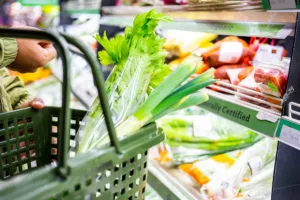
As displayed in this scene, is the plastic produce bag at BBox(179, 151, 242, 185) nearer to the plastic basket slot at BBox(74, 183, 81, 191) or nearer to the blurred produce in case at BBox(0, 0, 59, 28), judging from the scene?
the plastic basket slot at BBox(74, 183, 81, 191)

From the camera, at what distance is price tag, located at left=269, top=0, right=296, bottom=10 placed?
1098 millimetres

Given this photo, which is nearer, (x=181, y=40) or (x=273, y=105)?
(x=273, y=105)

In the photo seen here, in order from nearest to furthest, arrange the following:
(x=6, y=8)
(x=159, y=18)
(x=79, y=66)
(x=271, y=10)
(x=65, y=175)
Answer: (x=65, y=175)
(x=159, y=18)
(x=271, y=10)
(x=79, y=66)
(x=6, y=8)

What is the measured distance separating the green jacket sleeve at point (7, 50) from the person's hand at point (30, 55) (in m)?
0.02

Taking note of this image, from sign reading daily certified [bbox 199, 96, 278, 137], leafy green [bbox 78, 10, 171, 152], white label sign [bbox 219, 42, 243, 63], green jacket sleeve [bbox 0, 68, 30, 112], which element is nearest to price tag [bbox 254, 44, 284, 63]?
white label sign [bbox 219, 42, 243, 63]

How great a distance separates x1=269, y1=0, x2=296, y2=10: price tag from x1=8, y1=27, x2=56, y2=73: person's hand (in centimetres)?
78

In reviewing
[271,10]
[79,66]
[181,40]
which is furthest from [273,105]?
[79,66]

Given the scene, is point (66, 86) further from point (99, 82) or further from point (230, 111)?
point (230, 111)

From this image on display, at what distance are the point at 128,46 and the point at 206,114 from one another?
1.18 m

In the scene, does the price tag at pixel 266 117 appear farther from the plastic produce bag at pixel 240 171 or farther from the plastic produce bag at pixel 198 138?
the plastic produce bag at pixel 198 138

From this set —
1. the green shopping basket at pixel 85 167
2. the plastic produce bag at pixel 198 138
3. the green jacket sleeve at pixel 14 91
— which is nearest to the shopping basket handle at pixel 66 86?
the green shopping basket at pixel 85 167

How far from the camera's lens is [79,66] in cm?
346

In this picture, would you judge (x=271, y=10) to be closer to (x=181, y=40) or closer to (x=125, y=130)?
(x=125, y=130)

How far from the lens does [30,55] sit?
46.1 inches
